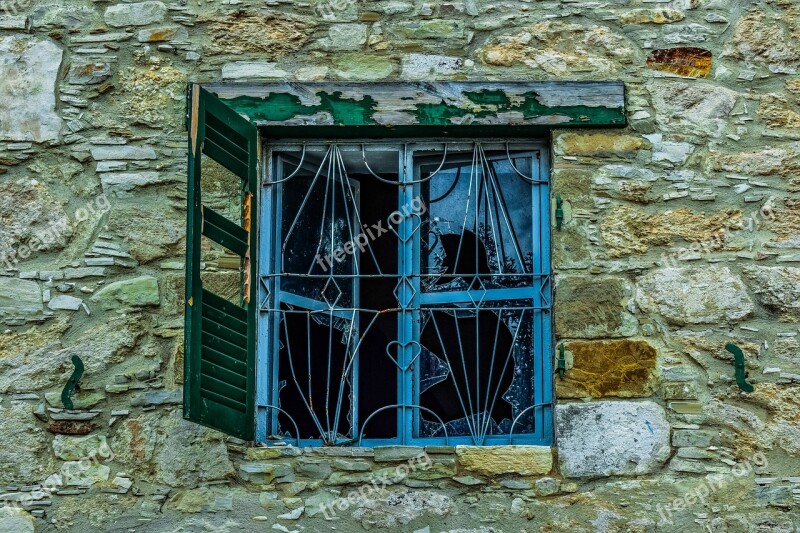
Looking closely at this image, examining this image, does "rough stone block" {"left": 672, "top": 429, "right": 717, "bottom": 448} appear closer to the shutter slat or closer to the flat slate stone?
the shutter slat

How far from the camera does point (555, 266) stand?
482 cm

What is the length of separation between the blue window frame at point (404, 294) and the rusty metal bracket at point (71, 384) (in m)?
0.64

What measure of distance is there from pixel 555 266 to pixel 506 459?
2.40ft

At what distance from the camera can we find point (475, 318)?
489 cm

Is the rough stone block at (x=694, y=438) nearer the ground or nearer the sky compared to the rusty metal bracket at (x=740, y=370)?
nearer the ground

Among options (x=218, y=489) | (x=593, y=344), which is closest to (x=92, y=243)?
(x=218, y=489)

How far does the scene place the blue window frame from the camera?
4.83 metres

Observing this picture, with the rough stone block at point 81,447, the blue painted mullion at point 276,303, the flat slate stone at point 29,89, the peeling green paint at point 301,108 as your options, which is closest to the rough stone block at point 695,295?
the peeling green paint at point 301,108

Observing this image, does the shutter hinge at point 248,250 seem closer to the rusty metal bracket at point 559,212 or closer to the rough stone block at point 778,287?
the rusty metal bracket at point 559,212

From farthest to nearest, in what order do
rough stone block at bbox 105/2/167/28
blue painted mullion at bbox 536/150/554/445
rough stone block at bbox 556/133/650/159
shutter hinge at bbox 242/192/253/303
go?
rough stone block at bbox 105/2/167/28, rough stone block at bbox 556/133/650/159, blue painted mullion at bbox 536/150/554/445, shutter hinge at bbox 242/192/253/303

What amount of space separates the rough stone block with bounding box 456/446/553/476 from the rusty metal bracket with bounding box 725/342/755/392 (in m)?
0.71

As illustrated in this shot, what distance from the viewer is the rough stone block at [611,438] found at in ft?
15.1

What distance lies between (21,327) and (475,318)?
5.44ft

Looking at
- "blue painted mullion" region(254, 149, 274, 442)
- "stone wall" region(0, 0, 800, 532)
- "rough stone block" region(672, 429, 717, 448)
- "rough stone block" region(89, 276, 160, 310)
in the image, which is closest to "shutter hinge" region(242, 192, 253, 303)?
"blue painted mullion" region(254, 149, 274, 442)
